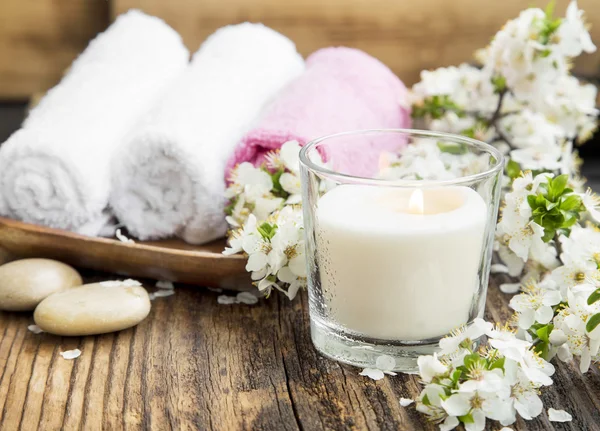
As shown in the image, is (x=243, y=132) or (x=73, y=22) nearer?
(x=243, y=132)

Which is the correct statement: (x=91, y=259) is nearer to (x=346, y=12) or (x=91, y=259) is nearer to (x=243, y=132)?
(x=243, y=132)

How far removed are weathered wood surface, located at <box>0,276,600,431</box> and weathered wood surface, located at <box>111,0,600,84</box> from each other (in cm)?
75

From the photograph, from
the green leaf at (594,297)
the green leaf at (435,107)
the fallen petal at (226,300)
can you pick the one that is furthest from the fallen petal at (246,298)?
the green leaf at (435,107)

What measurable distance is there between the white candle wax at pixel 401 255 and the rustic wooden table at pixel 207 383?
0.06 meters

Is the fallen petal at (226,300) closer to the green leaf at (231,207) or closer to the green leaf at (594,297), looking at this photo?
the green leaf at (231,207)

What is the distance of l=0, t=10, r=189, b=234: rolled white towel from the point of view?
86cm

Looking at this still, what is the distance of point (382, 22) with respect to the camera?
1.42m

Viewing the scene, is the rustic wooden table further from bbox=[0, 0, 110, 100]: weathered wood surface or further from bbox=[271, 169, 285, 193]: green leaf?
bbox=[0, 0, 110, 100]: weathered wood surface

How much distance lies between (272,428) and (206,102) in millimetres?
465

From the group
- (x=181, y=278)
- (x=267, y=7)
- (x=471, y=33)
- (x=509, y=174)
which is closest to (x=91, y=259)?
(x=181, y=278)

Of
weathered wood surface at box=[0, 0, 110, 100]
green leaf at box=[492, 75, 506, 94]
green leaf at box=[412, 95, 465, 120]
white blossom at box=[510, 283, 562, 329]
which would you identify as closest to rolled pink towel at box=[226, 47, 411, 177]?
green leaf at box=[412, 95, 465, 120]

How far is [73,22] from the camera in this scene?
143 cm

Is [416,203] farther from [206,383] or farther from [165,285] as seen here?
[165,285]

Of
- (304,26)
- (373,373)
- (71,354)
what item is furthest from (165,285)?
(304,26)
